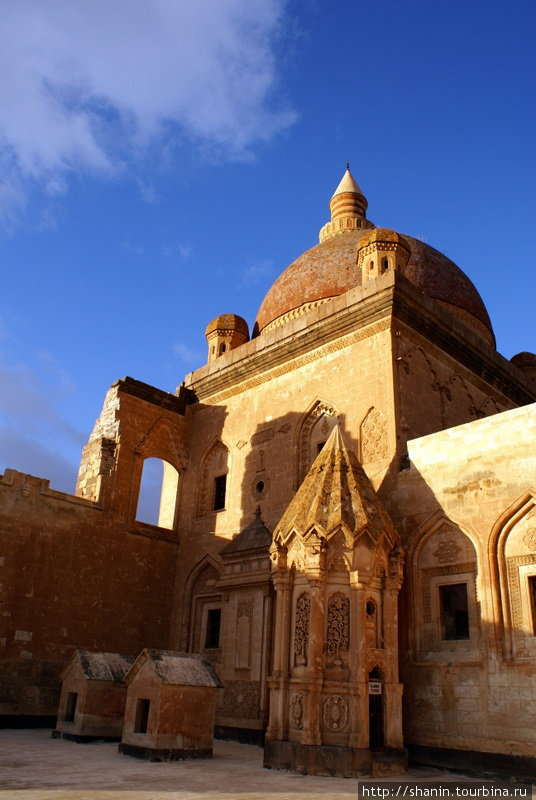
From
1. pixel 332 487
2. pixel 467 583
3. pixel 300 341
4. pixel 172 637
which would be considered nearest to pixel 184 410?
pixel 300 341

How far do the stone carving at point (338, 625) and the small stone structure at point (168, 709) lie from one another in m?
1.74

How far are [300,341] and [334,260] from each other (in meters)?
4.20

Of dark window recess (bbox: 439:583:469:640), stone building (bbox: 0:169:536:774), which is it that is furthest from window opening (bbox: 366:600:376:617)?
dark window recess (bbox: 439:583:469:640)

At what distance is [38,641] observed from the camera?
39.3ft

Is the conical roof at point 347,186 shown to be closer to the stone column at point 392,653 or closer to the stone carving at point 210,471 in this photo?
the stone carving at point 210,471

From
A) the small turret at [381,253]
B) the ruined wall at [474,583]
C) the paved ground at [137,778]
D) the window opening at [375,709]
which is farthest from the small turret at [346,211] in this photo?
the paved ground at [137,778]

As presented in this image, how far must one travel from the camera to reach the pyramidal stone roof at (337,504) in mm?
9258

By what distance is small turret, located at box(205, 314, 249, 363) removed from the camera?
17156mm

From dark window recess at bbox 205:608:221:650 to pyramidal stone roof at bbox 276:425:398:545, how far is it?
4838 mm

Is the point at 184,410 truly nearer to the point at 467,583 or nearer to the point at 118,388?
the point at 118,388

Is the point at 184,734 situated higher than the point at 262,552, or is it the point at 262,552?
the point at 262,552

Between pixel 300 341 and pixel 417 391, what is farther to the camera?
pixel 300 341

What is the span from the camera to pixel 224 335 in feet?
56.4

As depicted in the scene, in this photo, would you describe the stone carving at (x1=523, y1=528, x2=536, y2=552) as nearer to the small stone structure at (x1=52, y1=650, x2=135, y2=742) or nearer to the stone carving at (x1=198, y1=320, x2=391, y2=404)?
the stone carving at (x1=198, y1=320, x2=391, y2=404)
